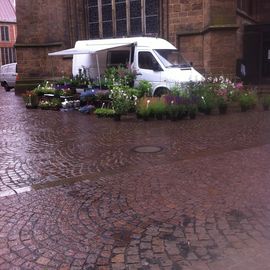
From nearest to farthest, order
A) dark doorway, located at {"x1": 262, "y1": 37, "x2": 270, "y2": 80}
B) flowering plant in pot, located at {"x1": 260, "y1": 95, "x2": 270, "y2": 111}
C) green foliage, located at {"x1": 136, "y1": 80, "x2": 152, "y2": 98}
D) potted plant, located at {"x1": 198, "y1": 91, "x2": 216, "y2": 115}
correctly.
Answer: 1. potted plant, located at {"x1": 198, "y1": 91, "x2": 216, "y2": 115}
2. green foliage, located at {"x1": 136, "y1": 80, "x2": 152, "y2": 98}
3. flowering plant in pot, located at {"x1": 260, "y1": 95, "x2": 270, "y2": 111}
4. dark doorway, located at {"x1": 262, "y1": 37, "x2": 270, "y2": 80}

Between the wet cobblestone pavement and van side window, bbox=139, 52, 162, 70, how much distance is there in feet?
19.0

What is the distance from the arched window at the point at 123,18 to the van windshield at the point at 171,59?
484 cm

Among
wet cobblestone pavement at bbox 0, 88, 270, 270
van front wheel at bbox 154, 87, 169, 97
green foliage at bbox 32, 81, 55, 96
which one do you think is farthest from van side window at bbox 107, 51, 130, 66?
wet cobblestone pavement at bbox 0, 88, 270, 270

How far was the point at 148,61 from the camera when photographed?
1562 centimetres

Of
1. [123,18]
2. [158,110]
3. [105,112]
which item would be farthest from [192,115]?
[123,18]

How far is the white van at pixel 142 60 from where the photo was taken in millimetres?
14906

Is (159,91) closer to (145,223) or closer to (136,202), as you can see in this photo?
(136,202)

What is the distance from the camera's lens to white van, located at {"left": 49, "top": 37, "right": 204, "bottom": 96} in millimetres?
14906

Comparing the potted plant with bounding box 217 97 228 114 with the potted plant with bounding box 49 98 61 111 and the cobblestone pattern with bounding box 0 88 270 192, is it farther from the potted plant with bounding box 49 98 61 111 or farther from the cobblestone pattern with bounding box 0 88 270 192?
the potted plant with bounding box 49 98 61 111

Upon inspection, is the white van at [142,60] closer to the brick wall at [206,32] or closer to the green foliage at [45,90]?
the green foliage at [45,90]

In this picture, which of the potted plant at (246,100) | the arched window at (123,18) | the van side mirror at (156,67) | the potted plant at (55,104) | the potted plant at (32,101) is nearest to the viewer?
the potted plant at (246,100)

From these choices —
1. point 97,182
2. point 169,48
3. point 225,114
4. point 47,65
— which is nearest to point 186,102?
point 225,114

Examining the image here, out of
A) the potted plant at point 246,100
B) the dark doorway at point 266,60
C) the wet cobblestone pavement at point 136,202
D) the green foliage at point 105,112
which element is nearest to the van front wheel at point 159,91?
the green foliage at point 105,112

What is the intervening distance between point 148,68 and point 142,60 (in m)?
0.51
